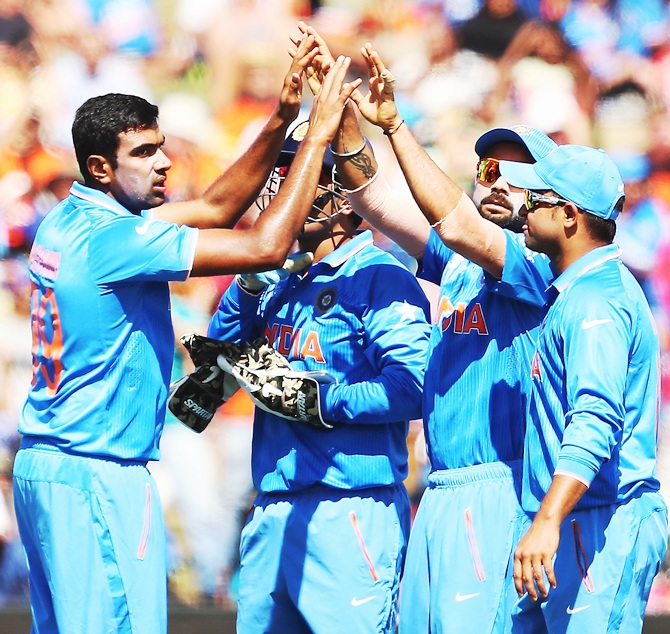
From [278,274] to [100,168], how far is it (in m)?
0.69

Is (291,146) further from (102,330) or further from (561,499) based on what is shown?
(561,499)

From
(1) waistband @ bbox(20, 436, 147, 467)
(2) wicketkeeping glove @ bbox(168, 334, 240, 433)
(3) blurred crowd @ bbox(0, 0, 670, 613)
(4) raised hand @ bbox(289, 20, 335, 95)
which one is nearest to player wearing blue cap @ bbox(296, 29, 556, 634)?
(4) raised hand @ bbox(289, 20, 335, 95)

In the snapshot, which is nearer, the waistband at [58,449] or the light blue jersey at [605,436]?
the light blue jersey at [605,436]

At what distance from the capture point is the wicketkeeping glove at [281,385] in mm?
3812

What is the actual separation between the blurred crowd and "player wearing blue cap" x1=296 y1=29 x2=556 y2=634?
2.02 metres

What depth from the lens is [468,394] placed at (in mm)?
3668

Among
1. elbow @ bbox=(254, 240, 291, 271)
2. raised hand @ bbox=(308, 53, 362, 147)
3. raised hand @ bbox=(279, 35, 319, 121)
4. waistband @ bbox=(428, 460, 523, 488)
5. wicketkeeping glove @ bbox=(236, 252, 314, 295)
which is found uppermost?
raised hand @ bbox=(279, 35, 319, 121)

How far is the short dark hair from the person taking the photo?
365cm

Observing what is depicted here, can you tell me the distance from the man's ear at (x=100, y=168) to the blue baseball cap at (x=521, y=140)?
3.73 feet

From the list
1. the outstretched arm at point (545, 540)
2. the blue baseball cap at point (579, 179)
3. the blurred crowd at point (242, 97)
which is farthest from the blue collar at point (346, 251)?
the blurred crowd at point (242, 97)

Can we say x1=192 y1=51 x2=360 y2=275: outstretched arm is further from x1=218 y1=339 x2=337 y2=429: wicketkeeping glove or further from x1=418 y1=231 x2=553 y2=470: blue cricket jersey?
x1=418 y1=231 x2=553 y2=470: blue cricket jersey

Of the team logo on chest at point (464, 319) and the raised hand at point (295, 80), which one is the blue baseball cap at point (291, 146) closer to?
the raised hand at point (295, 80)

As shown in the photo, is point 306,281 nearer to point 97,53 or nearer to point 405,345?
point 405,345

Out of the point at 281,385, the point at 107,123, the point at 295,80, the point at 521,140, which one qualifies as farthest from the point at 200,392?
the point at 521,140
